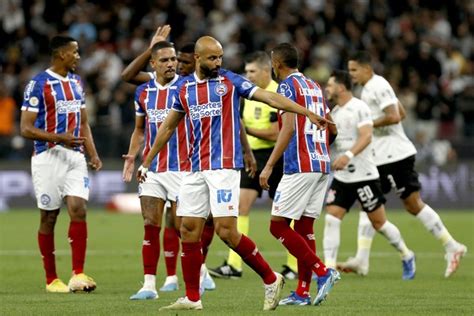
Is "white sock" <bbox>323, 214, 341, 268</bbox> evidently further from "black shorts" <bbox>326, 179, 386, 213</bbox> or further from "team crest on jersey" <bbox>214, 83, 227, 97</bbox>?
"team crest on jersey" <bbox>214, 83, 227, 97</bbox>

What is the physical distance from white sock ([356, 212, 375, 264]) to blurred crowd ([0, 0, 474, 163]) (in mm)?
11631

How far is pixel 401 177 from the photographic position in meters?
15.5

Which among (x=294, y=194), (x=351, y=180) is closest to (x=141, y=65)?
(x=294, y=194)

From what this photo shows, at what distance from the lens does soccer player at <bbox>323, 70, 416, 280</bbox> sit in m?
14.7

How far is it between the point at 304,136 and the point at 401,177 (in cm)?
397

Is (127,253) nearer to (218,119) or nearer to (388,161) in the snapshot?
(388,161)

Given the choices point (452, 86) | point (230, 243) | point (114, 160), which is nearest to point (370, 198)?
point (230, 243)

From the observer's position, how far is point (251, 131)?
1480 cm

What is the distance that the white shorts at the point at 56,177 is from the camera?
13156 millimetres

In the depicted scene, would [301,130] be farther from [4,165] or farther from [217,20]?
[217,20]

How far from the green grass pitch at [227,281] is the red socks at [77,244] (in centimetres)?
40

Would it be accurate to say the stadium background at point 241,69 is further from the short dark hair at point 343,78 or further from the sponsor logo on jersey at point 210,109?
the sponsor logo on jersey at point 210,109

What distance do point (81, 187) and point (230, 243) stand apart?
9.54 ft

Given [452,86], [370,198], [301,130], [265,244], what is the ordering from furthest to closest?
[452,86]
[265,244]
[370,198]
[301,130]
